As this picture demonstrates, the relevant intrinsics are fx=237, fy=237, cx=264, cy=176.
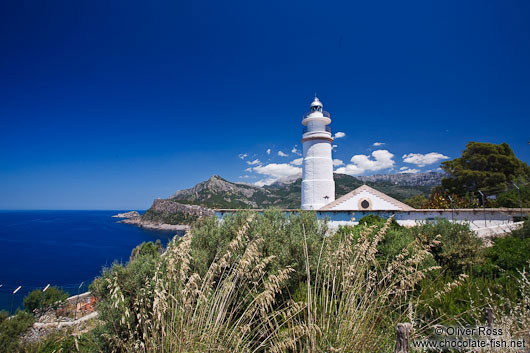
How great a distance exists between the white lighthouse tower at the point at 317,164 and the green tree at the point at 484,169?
51.3 ft

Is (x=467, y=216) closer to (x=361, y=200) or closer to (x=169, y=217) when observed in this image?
(x=361, y=200)

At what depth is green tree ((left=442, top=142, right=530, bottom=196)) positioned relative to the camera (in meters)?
21.2

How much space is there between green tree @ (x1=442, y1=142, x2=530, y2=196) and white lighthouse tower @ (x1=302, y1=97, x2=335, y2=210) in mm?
15622

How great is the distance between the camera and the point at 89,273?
1384 inches

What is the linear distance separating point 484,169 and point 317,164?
19133 mm

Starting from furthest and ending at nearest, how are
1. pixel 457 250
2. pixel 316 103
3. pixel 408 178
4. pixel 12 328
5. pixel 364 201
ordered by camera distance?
pixel 408 178 → pixel 316 103 → pixel 364 201 → pixel 12 328 → pixel 457 250

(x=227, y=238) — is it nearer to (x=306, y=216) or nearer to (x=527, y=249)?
(x=306, y=216)

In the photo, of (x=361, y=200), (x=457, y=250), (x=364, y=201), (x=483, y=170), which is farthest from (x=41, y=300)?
(x=483, y=170)

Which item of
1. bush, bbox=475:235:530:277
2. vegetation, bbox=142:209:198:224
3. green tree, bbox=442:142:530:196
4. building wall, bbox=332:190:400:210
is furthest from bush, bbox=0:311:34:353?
vegetation, bbox=142:209:198:224

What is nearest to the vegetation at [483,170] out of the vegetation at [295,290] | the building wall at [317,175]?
the building wall at [317,175]

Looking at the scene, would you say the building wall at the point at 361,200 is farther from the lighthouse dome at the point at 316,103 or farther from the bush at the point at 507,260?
the lighthouse dome at the point at 316,103

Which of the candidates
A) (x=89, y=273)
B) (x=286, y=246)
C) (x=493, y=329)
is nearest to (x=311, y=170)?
(x=286, y=246)

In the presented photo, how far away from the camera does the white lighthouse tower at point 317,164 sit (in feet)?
49.5

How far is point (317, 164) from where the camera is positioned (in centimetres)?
1534
